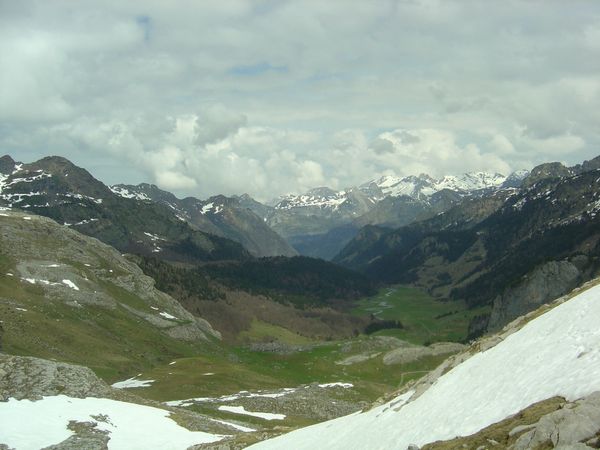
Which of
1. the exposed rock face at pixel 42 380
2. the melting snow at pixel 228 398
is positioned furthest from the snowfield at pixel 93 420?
the melting snow at pixel 228 398

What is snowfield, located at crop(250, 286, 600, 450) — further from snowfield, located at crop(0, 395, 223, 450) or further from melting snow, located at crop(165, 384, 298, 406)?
melting snow, located at crop(165, 384, 298, 406)

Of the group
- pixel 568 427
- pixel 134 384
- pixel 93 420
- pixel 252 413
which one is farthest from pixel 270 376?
pixel 568 427

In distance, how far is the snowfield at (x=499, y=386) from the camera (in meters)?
24.2

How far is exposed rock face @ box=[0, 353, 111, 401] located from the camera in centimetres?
5494

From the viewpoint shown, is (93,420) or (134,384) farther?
(134,384)

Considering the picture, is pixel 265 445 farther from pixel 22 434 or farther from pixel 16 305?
pixel 16 305

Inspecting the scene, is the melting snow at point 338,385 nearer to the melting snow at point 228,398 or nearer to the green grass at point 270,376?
the green grass at point 270,376

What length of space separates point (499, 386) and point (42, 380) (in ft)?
152

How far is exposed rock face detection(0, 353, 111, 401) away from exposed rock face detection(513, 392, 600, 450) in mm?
47693

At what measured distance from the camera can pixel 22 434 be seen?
46.3 meters

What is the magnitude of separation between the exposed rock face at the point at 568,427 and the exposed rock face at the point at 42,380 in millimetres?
47693

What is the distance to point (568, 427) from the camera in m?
18.6

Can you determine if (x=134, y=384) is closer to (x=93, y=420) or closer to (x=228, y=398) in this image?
(x=228, y=398)

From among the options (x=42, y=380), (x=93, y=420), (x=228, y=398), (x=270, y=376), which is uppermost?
(x=42, y=380)
